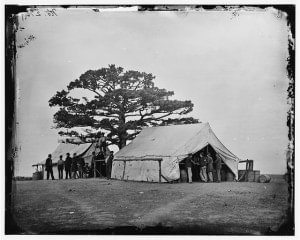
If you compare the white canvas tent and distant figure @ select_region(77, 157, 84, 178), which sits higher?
the white canvas tent

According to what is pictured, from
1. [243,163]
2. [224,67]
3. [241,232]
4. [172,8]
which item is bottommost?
[241,232]

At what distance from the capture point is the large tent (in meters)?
12.1

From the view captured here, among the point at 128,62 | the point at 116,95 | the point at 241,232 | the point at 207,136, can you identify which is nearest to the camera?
the point at 241,232

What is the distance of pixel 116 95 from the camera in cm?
1102

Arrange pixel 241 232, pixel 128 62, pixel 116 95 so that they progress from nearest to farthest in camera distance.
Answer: pixel 241 232 → pixel 128 62 → pixel 116 95

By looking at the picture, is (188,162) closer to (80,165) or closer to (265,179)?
(80,165)

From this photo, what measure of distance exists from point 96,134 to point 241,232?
12.2 feet

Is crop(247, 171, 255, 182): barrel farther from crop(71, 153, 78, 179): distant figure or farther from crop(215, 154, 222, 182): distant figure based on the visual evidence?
crop(71, 153, 78, 179): distant figure

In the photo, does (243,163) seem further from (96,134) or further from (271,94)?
(96,134)

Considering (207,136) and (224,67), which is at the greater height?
(224,67)

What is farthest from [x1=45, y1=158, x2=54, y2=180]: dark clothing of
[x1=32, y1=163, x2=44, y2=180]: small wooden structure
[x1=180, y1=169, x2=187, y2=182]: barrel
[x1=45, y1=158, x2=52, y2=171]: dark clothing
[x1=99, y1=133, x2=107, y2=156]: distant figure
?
[x1=180, y1=169, x2=187, y2=182]: barrel

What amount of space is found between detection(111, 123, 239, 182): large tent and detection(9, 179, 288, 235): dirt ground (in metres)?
1.51

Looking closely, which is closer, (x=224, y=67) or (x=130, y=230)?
(x=130, y=230)

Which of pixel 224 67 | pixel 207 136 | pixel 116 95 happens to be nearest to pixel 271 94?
pixel 224 67
